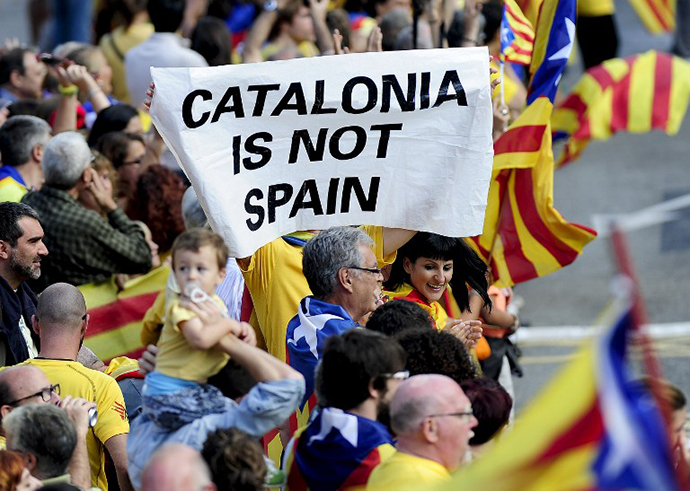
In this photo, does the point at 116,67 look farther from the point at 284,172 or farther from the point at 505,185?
the point at 284,172

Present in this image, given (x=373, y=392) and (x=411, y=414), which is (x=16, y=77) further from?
(x=411, y=414)

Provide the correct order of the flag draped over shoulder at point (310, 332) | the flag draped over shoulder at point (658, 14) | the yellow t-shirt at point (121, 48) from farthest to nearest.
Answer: the yellow t-shirt at point (121, 48), the flag draped over shoulder at point (658, 14), the flag draped over shoulder at point (310, 332)

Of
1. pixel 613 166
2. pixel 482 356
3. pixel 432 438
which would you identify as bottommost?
pixel 613 166

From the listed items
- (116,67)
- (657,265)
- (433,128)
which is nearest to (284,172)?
(433,128)

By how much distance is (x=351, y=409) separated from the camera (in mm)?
4902

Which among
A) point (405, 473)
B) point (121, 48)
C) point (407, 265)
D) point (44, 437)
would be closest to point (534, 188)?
point (407, 265)

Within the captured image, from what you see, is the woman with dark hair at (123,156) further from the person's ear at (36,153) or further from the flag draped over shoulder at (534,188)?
the flag draped over shoulder at (534,188)

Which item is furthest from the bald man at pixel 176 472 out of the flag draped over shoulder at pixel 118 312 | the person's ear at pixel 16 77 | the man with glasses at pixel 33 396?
the person's ear at pixel 16 77

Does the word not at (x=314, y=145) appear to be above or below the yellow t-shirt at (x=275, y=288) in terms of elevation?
above

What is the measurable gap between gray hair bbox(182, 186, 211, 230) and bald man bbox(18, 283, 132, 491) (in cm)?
117

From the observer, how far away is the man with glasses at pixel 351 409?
15.8 feet

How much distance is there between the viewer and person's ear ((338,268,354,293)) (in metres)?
5.86

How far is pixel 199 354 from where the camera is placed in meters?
4.61

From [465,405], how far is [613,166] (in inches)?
479
